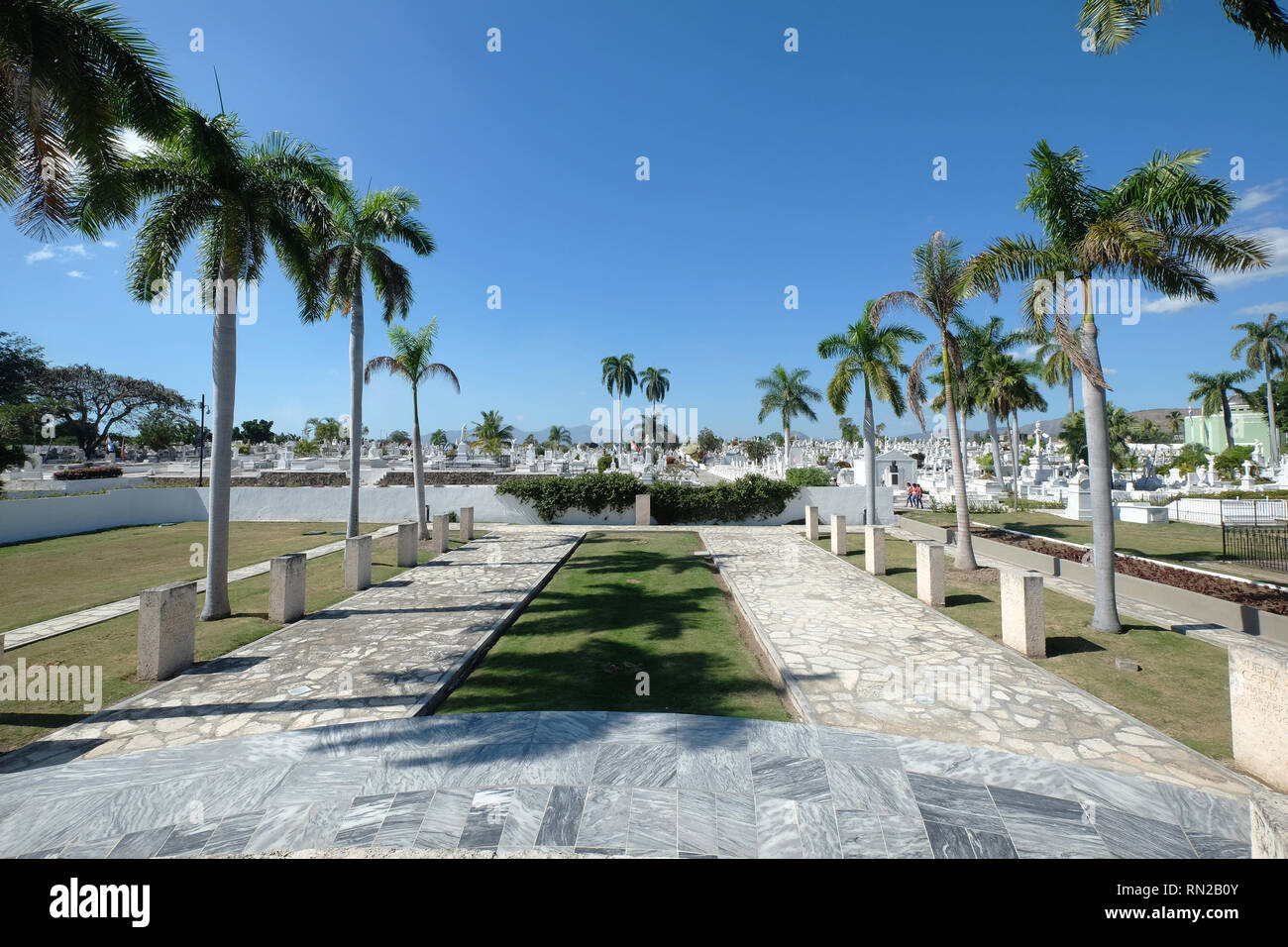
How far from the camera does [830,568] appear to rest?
41.7ft

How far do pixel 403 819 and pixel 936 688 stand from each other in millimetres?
5466

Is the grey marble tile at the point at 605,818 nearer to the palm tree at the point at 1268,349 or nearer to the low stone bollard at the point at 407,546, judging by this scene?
the low stone bollard at the point at 407,546

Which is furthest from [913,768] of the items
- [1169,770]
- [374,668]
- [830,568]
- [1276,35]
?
[1276,35]

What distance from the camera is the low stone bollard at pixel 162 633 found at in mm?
6246

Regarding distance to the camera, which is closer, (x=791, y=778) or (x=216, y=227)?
(x=791, y=778)

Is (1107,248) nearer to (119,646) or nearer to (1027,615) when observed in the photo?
(1027,615)

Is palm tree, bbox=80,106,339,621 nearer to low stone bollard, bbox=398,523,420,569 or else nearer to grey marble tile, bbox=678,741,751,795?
low stone bollard, bbox=398,523,420,569

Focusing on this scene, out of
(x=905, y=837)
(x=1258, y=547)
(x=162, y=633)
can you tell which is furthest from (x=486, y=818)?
(x=1258, y=547)

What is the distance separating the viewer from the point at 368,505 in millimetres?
22391

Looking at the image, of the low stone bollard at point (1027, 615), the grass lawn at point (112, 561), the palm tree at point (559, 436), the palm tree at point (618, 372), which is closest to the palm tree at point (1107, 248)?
the low stone bollard at point (1027, 615)

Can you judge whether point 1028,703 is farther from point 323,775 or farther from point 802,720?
point 323,775

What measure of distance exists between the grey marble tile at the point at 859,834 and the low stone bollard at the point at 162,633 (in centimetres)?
756

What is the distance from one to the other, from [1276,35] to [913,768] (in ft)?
34.5

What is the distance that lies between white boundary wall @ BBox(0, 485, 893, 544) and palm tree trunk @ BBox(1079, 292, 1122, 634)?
42.7 feet
